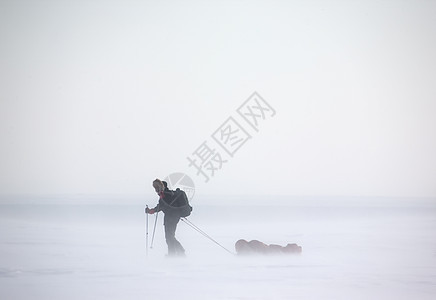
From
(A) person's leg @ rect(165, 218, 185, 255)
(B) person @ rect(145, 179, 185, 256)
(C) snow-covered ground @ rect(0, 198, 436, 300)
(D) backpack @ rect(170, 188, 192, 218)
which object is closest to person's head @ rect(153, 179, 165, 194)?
(B) person @ rect(145, 179, 185, 256)

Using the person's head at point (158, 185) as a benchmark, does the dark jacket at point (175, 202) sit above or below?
below

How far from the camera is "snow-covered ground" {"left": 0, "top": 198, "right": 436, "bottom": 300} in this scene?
545 cm

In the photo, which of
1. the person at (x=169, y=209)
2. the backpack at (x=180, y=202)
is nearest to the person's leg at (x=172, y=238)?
the person at (x=169, y=209)

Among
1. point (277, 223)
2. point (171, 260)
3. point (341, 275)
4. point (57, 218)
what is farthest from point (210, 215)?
point (341, 275)

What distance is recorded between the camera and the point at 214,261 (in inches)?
276

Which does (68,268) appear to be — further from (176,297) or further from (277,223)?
(277,223)

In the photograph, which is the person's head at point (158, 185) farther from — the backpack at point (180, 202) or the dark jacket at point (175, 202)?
the backpack at point (180, 202)

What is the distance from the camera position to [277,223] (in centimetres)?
1123

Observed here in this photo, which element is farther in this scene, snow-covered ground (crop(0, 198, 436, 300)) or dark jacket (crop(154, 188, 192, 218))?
dark jacket (crop(154, 188, 192, 218))

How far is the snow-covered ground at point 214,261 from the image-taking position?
545 centimetres

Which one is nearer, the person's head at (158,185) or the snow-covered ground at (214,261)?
the snow-covered ground at (214,261)

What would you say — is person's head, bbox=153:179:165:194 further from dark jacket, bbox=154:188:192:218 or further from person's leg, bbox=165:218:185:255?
person's leg, bbox=165:218:185:255

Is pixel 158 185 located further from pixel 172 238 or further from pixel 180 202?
pixel 172 238

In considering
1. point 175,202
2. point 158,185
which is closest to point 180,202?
point 175,202
